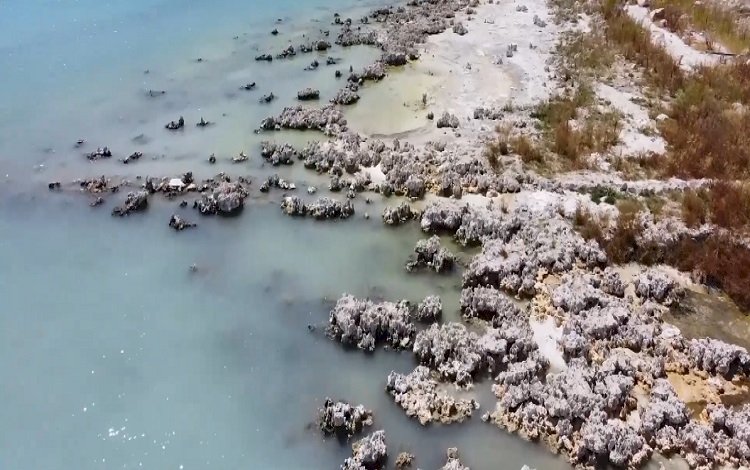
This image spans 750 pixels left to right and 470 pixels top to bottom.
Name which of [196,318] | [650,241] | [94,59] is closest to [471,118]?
[650,241]

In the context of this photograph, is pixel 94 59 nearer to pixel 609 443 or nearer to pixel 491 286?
pixel 491 286

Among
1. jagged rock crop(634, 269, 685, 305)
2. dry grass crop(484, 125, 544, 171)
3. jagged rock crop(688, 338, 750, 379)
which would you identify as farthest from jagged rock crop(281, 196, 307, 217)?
jagged rock crop(688, 338, 750, 379)

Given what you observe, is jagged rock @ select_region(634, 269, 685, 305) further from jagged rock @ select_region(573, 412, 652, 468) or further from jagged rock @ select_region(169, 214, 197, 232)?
jagged rock @ select_region(169, 214, 197, 232)

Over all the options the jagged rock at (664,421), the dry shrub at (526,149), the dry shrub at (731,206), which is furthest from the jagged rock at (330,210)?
the dry shrub at (731,206)

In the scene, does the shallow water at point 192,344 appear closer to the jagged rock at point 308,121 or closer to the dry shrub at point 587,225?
the dry shrub at point 587,225

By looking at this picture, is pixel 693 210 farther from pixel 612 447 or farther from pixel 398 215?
pixel 612 447
